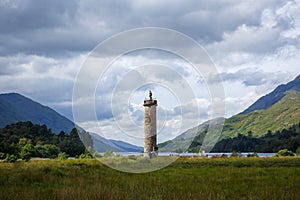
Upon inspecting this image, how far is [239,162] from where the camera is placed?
110 ft

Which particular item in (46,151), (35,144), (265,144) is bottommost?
(46,151)

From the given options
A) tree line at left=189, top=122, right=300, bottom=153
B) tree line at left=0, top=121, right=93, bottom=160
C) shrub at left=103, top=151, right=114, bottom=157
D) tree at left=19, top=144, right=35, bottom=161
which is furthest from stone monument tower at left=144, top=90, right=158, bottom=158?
tree line at left=189, top=122, right=300, bottom=153

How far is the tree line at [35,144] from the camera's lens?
4845 cm

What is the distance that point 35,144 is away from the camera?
233 ft

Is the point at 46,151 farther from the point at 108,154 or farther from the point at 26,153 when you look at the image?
the point at 108,154

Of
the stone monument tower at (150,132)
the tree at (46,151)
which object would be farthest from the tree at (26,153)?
the stone monument tower at (150,132)

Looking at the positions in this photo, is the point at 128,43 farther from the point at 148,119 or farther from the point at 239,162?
the point at 148,119

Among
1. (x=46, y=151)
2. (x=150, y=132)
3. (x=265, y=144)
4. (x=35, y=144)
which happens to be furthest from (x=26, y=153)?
(x=265, y=144)

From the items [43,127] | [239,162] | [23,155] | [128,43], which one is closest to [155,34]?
[128,43]

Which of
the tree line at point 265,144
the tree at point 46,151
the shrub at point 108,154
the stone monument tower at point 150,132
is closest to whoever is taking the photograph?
the shrub at point 108,154

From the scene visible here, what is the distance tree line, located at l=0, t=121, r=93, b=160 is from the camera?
48.5 m

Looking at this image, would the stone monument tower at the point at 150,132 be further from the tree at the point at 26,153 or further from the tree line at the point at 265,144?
the tree line at the point at 265,144

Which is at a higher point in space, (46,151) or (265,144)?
(265,144)

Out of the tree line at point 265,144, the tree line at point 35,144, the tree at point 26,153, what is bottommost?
the tree at point 26,153
